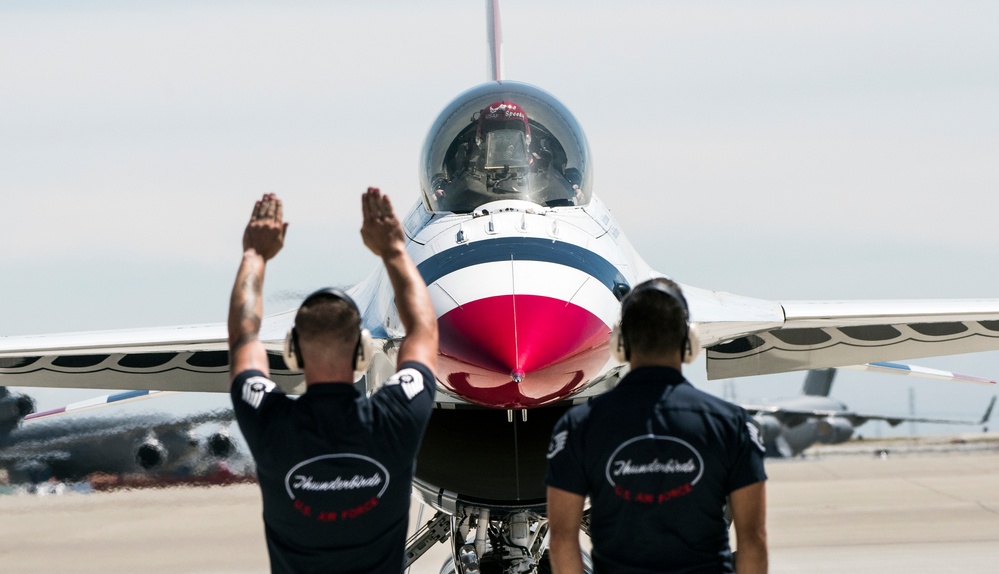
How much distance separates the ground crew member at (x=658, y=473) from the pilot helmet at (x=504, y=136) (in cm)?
381

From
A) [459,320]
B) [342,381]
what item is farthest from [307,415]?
[459,320]

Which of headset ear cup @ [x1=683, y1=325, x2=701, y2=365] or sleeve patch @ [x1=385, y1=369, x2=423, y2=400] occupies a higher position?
headset ear cup @ [x1=683, y1=325, x2=701, y2=365]

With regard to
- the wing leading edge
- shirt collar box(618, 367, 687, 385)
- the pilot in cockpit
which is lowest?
the wing leading edge

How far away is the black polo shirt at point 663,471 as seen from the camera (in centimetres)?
319

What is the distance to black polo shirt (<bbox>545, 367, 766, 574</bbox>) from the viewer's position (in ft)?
10.5

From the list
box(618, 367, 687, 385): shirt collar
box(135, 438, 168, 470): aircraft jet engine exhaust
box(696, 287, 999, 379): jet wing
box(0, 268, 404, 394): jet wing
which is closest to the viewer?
box(618, 367, 687, 385): shirt collar

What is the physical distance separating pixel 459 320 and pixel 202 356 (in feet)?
12.8

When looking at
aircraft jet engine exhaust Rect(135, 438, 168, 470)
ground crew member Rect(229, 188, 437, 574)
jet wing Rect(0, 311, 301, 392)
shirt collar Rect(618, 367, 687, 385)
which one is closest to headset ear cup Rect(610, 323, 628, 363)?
shirt collar Rect(618, 367, 687, 385)

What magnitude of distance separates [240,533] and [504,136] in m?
14.8

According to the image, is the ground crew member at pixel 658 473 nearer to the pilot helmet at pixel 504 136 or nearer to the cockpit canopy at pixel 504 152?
the cockpit canopy at pixel 504 152

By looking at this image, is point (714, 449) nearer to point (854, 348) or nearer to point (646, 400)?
point (646, 400)

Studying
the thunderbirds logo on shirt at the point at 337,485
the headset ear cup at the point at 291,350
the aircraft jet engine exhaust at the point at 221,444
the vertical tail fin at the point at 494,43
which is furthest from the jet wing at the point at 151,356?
the aircraft jet engine exhaust at the point at 221,444

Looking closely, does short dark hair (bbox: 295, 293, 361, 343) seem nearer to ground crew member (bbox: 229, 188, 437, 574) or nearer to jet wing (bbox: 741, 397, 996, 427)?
ground crew member (bbox: 229, 188, 437, 574)

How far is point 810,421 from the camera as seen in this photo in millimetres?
39312
